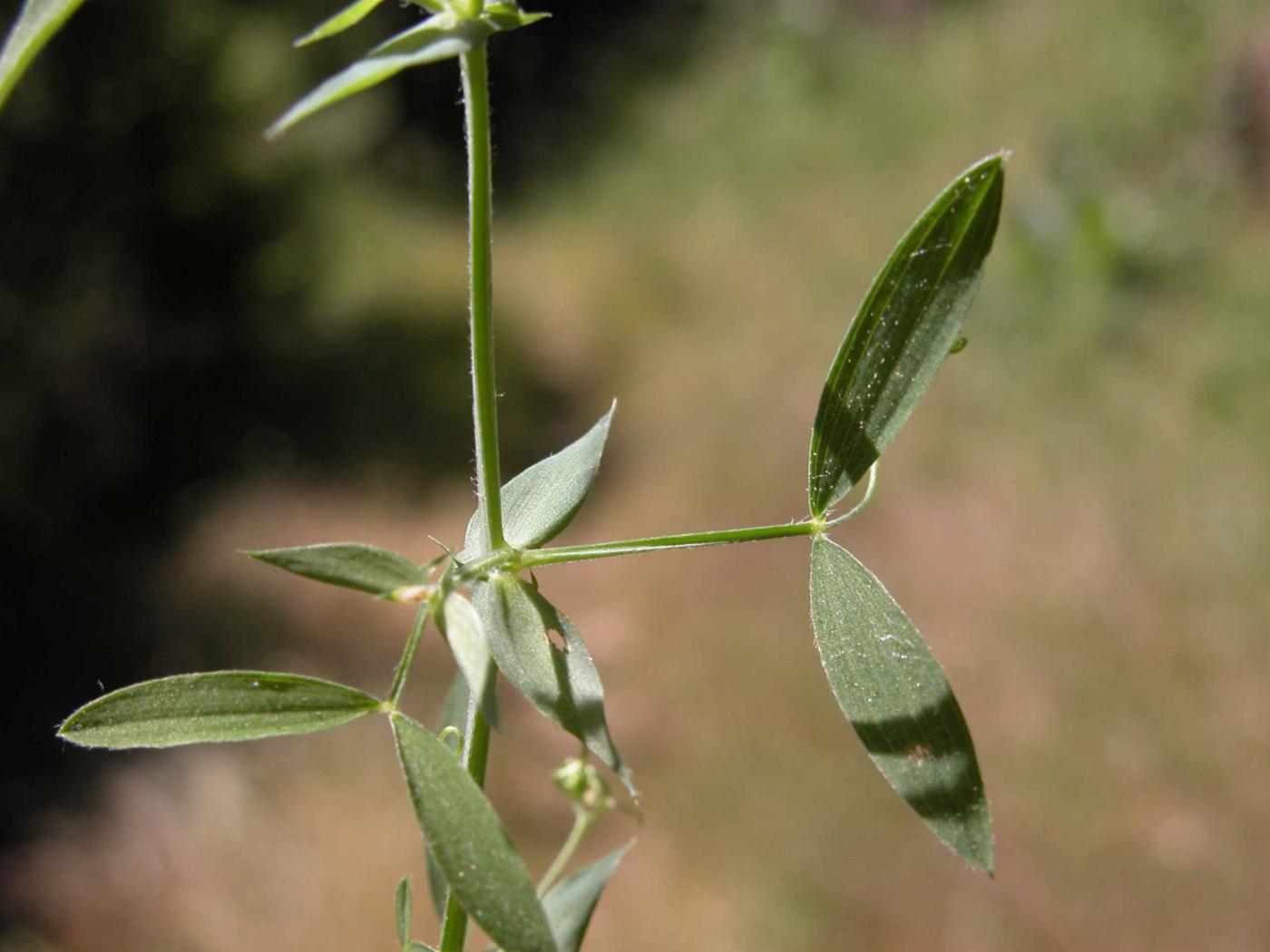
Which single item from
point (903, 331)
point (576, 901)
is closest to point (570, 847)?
point (576, 901)

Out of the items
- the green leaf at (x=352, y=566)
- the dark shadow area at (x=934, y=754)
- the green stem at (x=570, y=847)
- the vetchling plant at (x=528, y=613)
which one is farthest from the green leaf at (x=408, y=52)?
the green stem at (x=570, y=847)

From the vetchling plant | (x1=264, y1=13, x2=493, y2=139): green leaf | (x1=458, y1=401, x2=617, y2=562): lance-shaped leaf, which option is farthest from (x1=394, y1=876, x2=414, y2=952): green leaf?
(x1=264, y1=13, x2=493, y2=139): green leaf

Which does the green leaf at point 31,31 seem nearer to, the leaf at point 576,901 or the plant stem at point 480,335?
the plant stem at point 480,335

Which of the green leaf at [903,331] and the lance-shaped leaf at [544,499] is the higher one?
the green leaf at [903,331]

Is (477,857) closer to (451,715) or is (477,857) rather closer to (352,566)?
(352,566)

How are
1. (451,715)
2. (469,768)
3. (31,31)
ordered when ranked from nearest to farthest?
(31,31)
(469,768)
(451,715)

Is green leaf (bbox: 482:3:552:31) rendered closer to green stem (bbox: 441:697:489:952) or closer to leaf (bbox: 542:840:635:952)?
green stem (bbox: 441:697:489:952)

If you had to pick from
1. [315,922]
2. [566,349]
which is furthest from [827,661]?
[566,349]
